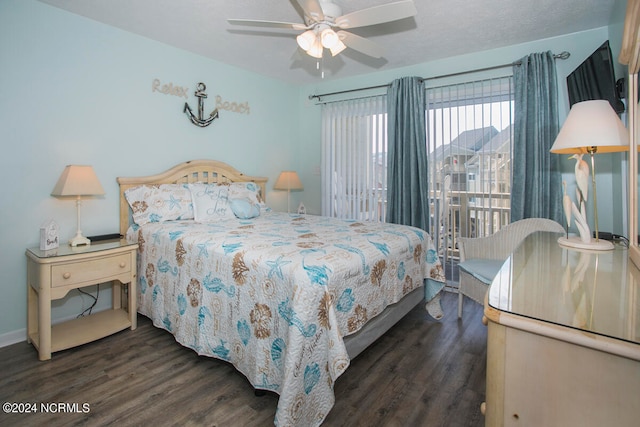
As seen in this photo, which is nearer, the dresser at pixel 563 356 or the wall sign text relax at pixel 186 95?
the dresser at pixel 563 356

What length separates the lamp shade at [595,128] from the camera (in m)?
1.55

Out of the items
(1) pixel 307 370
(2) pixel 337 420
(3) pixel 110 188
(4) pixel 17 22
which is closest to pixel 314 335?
(1) pixel 307 370

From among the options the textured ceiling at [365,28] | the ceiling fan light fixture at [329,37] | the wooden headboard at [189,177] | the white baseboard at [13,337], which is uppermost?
the textured ceiling at [365,28]

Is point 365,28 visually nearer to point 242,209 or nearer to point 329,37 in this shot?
point 329,37

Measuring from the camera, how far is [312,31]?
223cm

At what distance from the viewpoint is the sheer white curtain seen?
411 centimetres

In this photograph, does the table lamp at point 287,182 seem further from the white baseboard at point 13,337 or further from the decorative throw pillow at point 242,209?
the white baseboard at point 13,337

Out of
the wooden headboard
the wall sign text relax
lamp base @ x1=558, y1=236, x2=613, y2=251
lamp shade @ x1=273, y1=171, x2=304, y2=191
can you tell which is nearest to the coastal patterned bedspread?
the wooden headboard

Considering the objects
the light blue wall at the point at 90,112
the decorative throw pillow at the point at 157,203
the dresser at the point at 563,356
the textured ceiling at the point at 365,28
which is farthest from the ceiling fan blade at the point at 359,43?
the dresser at the point at 563,356

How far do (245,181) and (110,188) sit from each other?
4.85 feet

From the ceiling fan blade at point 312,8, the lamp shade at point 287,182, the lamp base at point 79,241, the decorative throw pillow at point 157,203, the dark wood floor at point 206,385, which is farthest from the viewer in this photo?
the lamp shade at point 287,182

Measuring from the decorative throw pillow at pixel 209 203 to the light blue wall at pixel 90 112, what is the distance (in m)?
0.49

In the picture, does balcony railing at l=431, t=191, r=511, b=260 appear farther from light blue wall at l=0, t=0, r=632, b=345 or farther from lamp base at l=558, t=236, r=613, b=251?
lamp base at l=558, t=236, r=613, b=251

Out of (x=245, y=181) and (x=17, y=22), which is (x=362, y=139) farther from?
(x=17, y=22)
